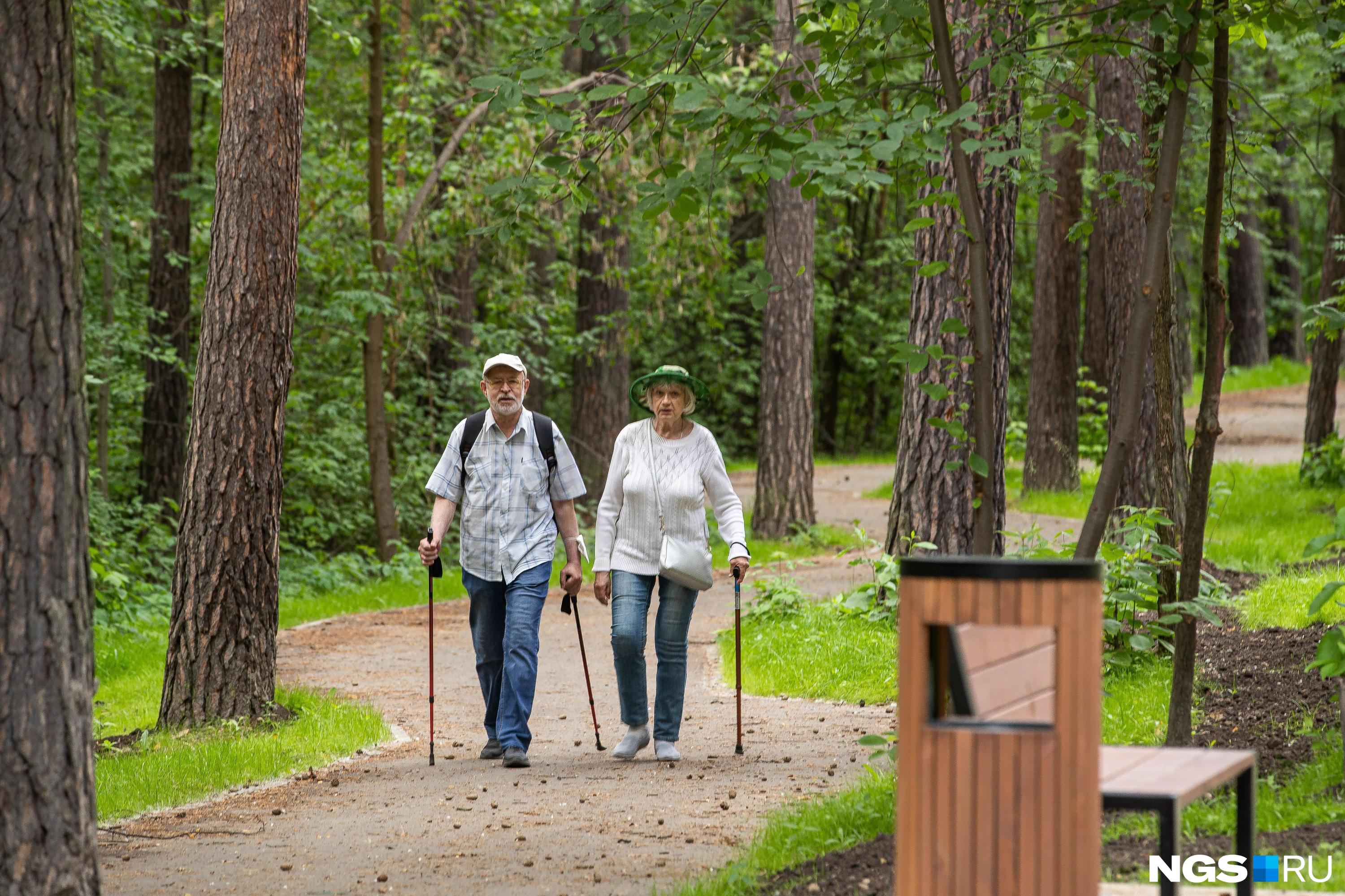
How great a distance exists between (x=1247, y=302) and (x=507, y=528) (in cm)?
2647

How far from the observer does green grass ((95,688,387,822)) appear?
20.6 feet

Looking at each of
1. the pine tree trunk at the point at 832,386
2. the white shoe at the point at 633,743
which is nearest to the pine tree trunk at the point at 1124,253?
the white shoe at the point at 633,743

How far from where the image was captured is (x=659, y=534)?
6.80 metres

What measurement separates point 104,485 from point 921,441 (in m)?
10.4

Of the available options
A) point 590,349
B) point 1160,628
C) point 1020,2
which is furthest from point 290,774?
point 590,349

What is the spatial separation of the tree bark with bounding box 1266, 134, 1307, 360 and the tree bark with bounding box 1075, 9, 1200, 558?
26.7 meters

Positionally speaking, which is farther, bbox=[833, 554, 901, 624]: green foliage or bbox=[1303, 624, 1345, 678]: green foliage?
bbox=[833, 554, 901, 624]: green foliage

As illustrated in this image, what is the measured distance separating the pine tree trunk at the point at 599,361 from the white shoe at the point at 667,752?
12216 millimetres

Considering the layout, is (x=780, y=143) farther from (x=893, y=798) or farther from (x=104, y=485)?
(x=104, y=485)

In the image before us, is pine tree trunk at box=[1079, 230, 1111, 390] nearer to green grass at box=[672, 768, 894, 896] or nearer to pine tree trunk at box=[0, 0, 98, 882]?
green grass at box=[672, 768, 894, 896]

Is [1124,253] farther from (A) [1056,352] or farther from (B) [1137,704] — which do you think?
(A) [1056,352]

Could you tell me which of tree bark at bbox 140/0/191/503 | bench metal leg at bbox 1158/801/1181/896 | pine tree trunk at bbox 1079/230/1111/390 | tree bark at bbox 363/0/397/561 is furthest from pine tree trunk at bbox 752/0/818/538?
bench metal leg at bbox 1158/801/1181/896

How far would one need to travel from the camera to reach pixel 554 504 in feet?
23.9

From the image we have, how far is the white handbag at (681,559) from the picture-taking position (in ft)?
22.1
